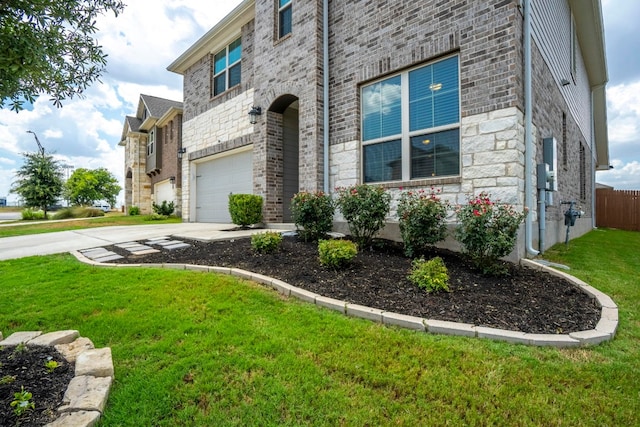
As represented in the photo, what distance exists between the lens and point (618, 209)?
46.2 ft

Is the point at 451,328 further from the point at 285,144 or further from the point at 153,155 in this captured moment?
the point at 153,155

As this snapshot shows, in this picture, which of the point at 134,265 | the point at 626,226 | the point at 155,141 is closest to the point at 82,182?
the point at 155,141

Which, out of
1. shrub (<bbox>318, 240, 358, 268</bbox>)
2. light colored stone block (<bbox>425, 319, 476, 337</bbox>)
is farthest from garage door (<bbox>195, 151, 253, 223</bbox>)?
light colored stone block (<bbox>425, 319, 476, 337</bbox>)

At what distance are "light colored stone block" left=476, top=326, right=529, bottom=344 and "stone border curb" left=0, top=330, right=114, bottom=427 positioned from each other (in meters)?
2.53

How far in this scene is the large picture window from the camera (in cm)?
776

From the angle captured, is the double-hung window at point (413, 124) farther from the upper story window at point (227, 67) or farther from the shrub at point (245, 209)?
the upper story window at point (227, 67)

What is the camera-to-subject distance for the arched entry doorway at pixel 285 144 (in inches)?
318

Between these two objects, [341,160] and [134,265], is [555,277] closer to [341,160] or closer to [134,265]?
[341,160]

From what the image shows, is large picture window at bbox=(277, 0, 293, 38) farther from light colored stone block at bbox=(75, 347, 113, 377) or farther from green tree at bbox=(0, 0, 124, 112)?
light colored stone block at bbox=(75, 347, 113, 377)

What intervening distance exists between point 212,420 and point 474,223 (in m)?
3.32

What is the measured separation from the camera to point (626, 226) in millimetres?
13836

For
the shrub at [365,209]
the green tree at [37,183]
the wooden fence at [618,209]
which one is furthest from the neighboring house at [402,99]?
the green tree at [37,183]

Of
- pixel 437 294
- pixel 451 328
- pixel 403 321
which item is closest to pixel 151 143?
pixel 437 294

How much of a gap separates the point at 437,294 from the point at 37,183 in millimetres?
25985
